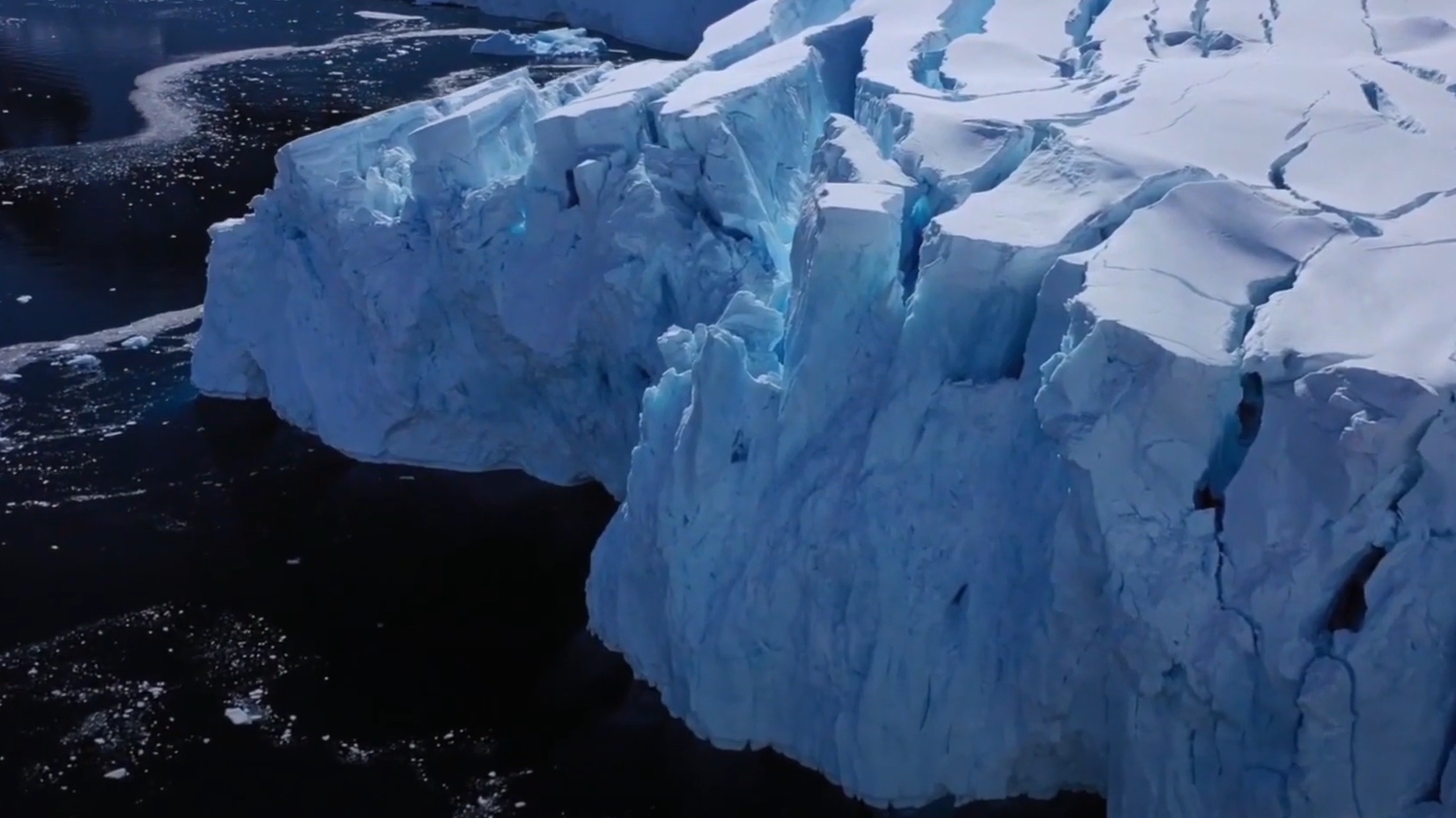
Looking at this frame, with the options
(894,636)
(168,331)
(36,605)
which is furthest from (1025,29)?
(168,331)

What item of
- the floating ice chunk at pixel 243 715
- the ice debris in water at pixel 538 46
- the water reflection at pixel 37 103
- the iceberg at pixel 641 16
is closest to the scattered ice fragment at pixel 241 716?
the floating ice chunk at pixel 243 715

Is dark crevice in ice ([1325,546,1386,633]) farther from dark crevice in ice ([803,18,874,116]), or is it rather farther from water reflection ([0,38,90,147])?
water reflection ([0,38,90,147])

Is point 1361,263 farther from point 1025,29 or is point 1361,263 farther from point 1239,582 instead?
point 1025,29

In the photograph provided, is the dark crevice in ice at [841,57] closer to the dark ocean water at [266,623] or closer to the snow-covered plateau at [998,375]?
the snow-covered plateau at [998,375]

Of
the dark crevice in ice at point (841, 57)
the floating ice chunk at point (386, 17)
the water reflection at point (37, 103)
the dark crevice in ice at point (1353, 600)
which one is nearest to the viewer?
the dark crevice in ice at point (1353, 600)

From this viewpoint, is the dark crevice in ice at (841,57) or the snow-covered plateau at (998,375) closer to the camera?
the snow-covered plateau at (998,375)

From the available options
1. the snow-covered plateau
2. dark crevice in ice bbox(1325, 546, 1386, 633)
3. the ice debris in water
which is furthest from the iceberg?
dark crevice in ice bbox(1325, 546, 1386, 633)
